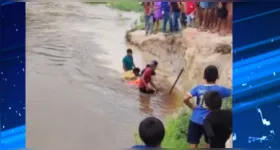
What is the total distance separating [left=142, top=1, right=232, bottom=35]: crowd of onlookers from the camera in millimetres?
4266

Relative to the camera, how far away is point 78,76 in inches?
171

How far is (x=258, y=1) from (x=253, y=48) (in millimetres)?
323

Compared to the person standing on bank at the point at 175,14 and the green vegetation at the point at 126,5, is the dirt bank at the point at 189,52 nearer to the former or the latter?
the person standing on bank at the point at 175,14

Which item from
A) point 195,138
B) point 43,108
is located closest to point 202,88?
point 195,138

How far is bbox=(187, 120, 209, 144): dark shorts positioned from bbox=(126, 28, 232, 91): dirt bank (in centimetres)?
28

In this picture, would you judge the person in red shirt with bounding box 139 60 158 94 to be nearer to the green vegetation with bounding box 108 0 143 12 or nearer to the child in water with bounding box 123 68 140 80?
the child in water with bounding box 123 68 140 80

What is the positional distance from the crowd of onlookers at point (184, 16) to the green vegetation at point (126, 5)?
0.05 metres

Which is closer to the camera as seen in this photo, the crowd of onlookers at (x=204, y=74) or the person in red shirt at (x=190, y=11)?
the crowd of onlookers at (x=204, y=74)

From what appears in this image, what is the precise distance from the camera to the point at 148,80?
4.36 m

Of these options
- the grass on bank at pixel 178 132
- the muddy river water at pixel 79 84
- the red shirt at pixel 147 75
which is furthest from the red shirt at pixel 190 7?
the grass on bank at pixel 178 132

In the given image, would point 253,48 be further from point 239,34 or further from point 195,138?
point 195,138

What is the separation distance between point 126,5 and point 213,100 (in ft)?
3.03

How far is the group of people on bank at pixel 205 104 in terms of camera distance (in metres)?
4.09

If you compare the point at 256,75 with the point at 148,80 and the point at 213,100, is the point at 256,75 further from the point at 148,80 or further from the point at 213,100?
the point at 148,80
